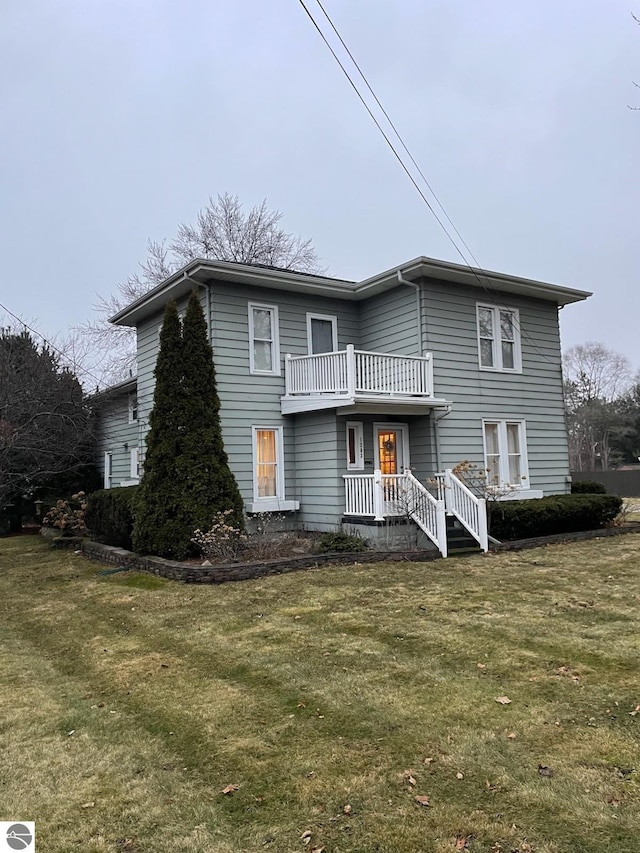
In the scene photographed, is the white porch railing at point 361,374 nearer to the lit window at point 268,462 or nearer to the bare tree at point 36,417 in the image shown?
the lit window at point 268,462

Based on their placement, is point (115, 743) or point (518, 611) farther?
point (518, 611)

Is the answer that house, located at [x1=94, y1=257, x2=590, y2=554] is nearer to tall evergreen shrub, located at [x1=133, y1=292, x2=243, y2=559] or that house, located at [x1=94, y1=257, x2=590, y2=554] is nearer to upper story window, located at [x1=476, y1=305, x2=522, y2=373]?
upper story window, located at [x1=476, y1=305, x2=522, y2=373]

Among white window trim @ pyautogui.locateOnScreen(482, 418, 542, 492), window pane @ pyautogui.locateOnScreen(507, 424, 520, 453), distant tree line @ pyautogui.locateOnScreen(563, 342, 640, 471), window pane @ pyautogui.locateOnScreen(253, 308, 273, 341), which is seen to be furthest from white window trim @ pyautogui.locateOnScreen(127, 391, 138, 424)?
distant tree line @ pyautogui.locateOnScreen(563, 342, 640, 471)

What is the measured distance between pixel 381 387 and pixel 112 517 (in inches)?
253

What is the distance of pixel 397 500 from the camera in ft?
39.4

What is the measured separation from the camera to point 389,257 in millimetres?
48469

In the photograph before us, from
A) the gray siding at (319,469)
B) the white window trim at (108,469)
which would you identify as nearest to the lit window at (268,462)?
the gray siding at (319,469)

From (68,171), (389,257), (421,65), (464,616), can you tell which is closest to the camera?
(464,616)

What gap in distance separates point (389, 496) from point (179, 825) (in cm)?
930

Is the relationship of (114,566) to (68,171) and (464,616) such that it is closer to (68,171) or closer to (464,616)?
(464,616)

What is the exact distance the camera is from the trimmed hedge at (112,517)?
12.7 m

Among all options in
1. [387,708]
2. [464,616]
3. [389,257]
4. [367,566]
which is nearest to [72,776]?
[387,708]

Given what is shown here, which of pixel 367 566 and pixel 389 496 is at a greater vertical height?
pixel 389 496

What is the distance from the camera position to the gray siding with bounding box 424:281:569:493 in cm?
1402
